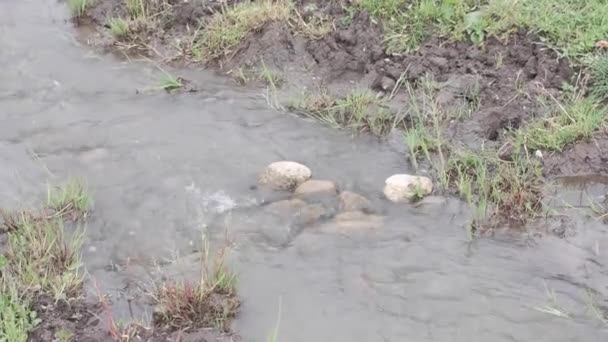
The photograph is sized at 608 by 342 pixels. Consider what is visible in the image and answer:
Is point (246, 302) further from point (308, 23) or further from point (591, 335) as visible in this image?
point (308, 23)

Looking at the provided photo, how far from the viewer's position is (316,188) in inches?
179

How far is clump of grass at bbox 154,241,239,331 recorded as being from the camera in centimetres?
354

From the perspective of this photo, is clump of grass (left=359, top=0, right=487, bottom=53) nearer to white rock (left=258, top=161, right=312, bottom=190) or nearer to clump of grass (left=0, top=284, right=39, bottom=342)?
white rock (left=258, top=161, right=312, bottom=190)

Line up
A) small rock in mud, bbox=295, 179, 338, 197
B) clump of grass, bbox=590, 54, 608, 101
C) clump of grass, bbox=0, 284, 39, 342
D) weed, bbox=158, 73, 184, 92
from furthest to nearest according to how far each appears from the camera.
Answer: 1. weed, bbox=158, 73, 184, 92
2. clump of grass, bbox=590, 54, 608, 101
3. small rock in mud, bbox=295, 179, 338, 197
4. clump of grass, bbox=0, 284, 39, 342

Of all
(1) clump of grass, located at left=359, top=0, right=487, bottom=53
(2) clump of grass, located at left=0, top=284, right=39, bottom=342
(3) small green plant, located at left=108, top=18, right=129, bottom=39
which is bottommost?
(2) clump of grass, located at left=0, top=284, right=39, bottom=342

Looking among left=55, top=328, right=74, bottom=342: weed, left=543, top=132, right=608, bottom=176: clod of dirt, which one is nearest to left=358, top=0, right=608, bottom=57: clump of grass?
left=543, top=132, right=608, bottom=176: clod of dirt

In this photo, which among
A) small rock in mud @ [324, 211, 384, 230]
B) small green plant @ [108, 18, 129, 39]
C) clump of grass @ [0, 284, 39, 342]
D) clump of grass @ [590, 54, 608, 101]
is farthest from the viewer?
small green plant @ [108, 18, 129, 39]

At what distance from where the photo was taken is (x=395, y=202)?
451cm

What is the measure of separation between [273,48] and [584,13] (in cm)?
217

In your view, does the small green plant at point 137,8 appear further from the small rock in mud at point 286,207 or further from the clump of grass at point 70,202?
the small rock in mud at point 286,207

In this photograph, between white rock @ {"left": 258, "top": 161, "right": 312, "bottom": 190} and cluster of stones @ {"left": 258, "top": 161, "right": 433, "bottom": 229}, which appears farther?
white rock @ {"left": 258, "top": 161, "right": 312, "bottom": 190}

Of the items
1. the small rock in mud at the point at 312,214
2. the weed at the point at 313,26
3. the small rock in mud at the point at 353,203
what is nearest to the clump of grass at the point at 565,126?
the small rock in mud at the point at 353,203

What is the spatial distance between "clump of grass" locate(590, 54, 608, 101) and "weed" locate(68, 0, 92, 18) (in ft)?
13.2

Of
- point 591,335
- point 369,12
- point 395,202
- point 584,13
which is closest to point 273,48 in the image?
point 369,12
